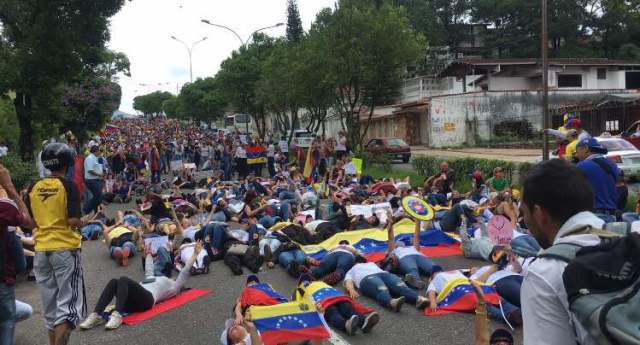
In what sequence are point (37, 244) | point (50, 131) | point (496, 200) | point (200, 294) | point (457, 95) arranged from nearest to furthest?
1. point (37, 244)
2. point (200, 294)
3. point (496, 200)
4. point (50, 131)
5. point (457, 95)

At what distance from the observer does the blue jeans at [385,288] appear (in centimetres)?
663

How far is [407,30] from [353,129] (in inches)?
238

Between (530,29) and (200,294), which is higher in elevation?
(530,29)

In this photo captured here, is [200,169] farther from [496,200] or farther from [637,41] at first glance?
[637,41]

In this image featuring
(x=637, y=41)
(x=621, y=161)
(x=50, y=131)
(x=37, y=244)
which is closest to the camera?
(x=37, y=244)

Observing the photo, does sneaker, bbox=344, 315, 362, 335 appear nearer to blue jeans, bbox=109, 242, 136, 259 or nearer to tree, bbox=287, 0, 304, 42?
blue jeans, bbox=109, 242, 136, 259

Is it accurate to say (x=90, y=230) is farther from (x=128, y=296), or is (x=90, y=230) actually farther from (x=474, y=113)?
(x=474, y=113)

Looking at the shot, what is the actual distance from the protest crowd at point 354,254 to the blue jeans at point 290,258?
3 cm

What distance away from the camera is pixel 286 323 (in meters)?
4.80

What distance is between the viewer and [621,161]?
53.4 feet

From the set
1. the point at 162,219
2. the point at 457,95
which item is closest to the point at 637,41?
the point at 457,95

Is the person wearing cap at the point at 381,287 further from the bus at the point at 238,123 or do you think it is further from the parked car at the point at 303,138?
the bus at the point at 238,123

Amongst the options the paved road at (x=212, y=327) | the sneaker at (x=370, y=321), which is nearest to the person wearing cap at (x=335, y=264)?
the paved road at (x=212, y=327)

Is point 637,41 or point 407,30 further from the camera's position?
point 637,41
